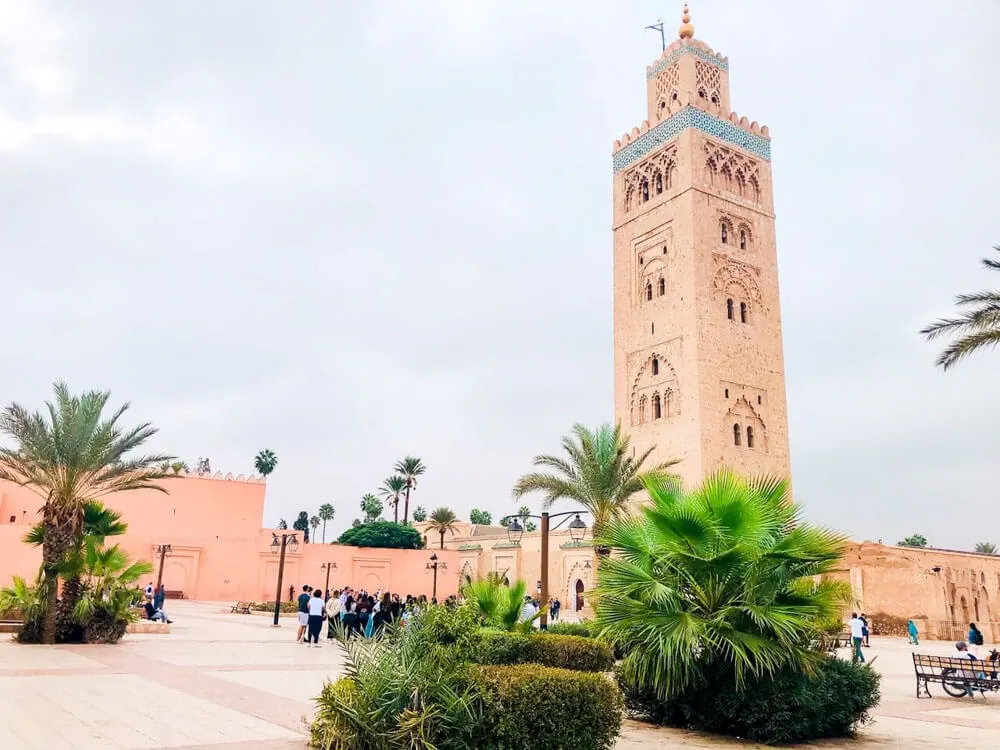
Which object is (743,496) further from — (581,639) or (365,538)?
(365,538)

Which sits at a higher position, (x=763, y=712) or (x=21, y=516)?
(x=21, y=516)

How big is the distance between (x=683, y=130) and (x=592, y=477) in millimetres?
20165

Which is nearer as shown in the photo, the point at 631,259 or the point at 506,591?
the point at 506,591

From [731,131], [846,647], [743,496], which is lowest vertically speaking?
[846,647]

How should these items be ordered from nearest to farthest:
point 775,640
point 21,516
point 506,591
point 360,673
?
point 360,673
point 775,640
point 506,591
point 21,516

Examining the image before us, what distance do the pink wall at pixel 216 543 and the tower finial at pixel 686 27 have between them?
28.6 m

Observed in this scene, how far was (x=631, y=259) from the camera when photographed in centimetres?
3597

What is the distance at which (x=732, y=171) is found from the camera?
35.7 m

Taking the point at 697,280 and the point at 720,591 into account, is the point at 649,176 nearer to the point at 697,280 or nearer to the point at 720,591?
the point at 697,280

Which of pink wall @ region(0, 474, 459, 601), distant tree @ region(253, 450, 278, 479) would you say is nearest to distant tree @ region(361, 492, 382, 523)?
distant tree @ region(253, 450, 278, 479)

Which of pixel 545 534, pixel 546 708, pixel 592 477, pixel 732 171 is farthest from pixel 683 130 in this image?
pixel 546 708

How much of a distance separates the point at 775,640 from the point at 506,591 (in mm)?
4487

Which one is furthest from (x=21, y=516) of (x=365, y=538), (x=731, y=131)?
(x=731, y=131)

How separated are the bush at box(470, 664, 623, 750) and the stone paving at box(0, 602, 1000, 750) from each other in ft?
3.31
